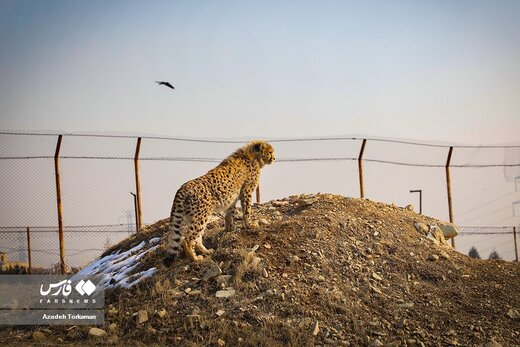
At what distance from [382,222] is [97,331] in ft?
19.3

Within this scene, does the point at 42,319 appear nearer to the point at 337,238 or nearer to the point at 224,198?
the point at 224,198

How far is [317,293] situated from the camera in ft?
31.5

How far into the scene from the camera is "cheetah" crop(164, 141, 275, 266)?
1027cm

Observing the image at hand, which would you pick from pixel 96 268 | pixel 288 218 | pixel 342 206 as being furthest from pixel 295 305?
pixel 96 268

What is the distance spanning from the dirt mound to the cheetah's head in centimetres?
117

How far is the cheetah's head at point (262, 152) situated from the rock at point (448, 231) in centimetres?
424

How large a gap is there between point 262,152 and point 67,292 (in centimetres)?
449

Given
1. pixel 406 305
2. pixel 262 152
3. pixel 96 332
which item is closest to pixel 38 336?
pixel 96 332

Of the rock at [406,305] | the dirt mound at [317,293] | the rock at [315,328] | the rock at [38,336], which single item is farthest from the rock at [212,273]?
the rock at [406,305]

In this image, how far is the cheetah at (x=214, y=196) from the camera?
1027 centimetres

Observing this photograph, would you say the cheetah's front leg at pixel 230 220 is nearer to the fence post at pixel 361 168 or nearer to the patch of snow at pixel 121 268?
the patch of snow at pixel 121 268

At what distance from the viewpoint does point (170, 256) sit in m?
10.2

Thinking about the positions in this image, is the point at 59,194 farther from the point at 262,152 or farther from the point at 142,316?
the point at 142,316

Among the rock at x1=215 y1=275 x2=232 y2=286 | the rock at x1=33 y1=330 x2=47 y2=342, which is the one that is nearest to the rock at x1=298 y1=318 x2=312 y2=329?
the rock at x1=215 y1=275 x2=232 y2=286
